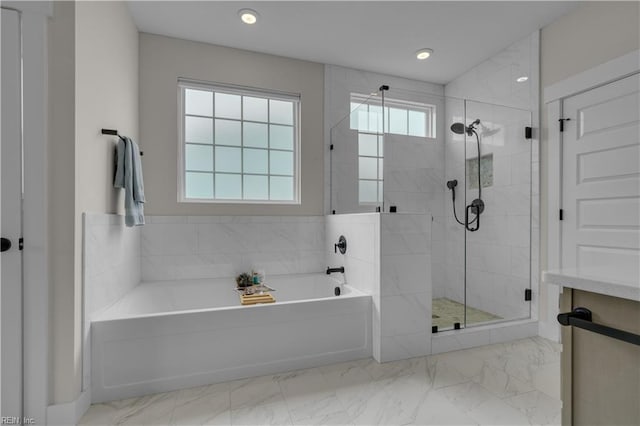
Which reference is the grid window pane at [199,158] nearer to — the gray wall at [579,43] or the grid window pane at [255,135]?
the grid window pane at [255,135]

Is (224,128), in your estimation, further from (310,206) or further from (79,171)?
(79,171)

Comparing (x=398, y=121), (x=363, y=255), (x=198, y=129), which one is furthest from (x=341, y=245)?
(x=198, y=129)

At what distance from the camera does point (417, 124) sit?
8.78ft

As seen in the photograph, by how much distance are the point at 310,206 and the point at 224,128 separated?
1.13 m

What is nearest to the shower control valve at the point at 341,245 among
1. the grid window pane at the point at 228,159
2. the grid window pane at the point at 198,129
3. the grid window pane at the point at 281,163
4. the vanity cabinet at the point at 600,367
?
the grid window pane at the point at 281,163

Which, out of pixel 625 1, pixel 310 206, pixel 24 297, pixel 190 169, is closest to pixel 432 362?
pixel 310 206

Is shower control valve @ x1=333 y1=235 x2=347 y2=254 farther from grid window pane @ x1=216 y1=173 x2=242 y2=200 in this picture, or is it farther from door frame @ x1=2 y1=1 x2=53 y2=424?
door frame @ x1=2 y1=1 x2=53 y2=424

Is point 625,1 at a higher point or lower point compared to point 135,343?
higher

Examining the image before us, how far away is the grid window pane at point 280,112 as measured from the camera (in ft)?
10.2

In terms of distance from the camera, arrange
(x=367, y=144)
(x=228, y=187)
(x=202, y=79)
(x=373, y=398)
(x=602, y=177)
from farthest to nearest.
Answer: (x=228, y=187) < (x=202, y=79) < (x=367, y=144) < (x=602, y=177) < (x=373, y=398)

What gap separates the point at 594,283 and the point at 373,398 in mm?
1391

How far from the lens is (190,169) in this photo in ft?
9.48

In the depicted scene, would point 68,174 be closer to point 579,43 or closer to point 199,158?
point 199,158

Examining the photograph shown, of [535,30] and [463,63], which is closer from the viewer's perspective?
[535,30]
